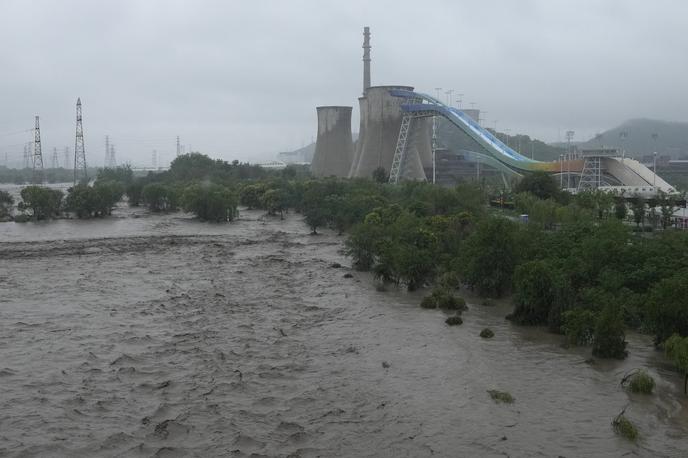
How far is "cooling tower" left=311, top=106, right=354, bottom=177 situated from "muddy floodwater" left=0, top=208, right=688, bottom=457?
36771 mm

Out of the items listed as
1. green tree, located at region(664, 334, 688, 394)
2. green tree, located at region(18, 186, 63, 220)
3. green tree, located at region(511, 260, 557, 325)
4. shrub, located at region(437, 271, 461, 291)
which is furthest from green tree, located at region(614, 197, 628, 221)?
green tree, located at region(18, 186, 63, 220)

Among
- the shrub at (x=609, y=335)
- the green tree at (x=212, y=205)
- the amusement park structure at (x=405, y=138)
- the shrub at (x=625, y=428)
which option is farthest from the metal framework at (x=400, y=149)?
the shrub at (x=625, y=428)

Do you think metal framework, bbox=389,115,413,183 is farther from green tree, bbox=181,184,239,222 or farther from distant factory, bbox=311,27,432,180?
green tree, bbox=181,184,239,222

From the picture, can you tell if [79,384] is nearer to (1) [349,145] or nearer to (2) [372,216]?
(2) [372,216]

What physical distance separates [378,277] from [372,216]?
5906 millimetres

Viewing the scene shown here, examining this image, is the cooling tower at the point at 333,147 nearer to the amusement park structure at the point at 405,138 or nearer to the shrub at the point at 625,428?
the amusement park structure at the point at 405,138

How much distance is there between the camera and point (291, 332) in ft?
45.3

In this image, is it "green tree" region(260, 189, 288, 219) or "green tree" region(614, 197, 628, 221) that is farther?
"green tree" region(260, 189, 288, 219)

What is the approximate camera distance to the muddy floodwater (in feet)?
28.7

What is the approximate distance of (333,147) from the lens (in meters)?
55.8

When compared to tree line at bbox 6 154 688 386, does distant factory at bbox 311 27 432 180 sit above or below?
above

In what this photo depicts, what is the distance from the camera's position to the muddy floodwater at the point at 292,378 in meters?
8.75

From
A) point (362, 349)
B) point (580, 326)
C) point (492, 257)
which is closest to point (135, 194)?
point (492, 257)

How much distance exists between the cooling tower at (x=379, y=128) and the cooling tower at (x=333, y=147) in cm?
416
